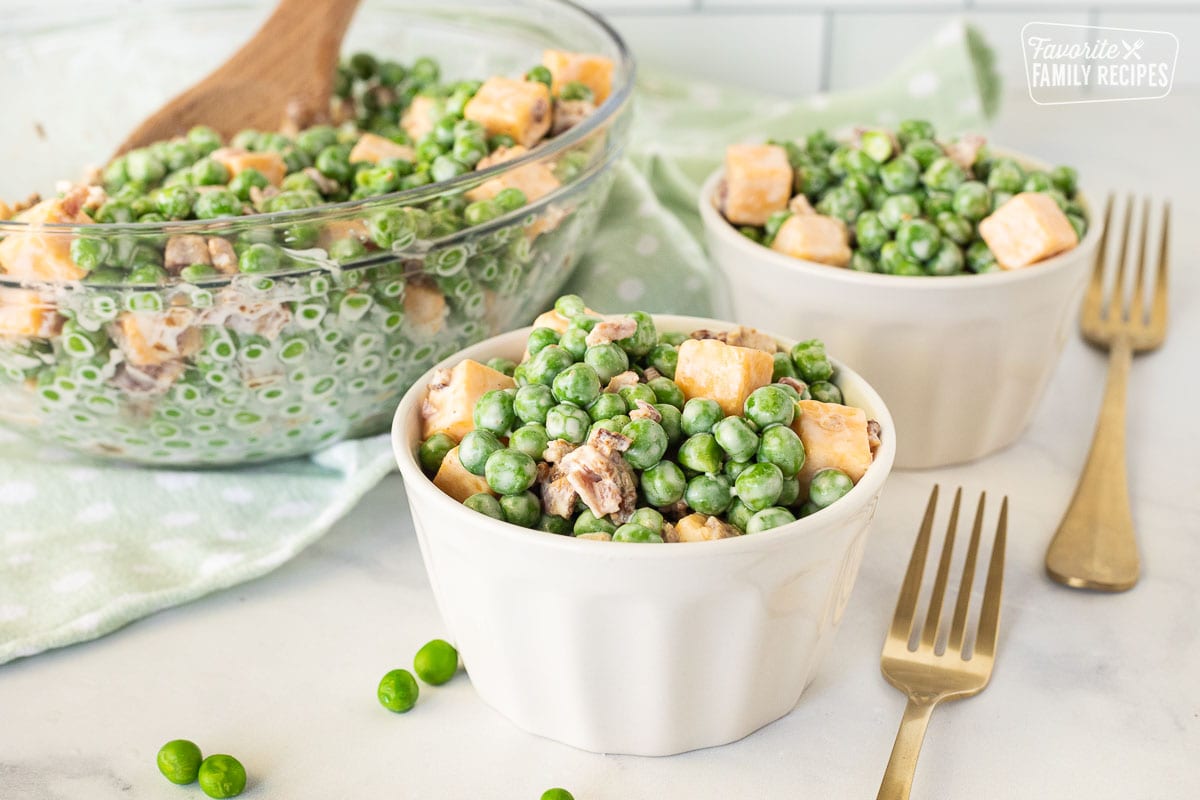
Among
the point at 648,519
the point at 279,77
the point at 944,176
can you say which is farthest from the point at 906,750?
the point at 279,77

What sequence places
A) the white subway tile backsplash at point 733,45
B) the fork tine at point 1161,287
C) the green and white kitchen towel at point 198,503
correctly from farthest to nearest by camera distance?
the white subway tile backsplash at point 733,45 < the fork tine at point 1161,287 < the green and white kitchen towel at point 198,503

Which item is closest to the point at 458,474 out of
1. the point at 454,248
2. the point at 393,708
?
the point at 393,708

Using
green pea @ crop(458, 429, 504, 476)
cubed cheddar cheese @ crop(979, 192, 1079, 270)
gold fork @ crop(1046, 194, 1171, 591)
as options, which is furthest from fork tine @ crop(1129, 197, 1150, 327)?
green pea @ crop(458, 429, 504, 476)

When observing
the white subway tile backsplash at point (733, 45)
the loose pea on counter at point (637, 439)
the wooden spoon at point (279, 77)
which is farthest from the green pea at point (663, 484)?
the white subway tile backsplash at point (733, 45)

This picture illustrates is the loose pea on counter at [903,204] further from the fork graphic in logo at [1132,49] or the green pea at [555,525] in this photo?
the green pea at [555,525]

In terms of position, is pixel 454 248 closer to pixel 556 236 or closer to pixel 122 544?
pixel 556 236
